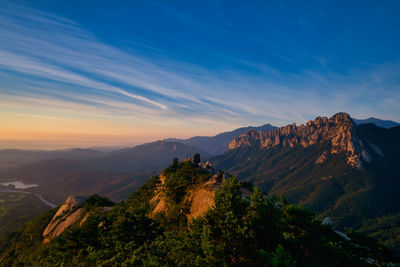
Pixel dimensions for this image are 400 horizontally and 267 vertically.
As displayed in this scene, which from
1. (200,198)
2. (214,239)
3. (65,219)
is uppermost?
(214,239)

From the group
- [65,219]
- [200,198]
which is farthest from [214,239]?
Answer: [65,219]

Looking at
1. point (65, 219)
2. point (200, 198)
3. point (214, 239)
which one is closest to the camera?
point (214, 239)

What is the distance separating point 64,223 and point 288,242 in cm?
5685

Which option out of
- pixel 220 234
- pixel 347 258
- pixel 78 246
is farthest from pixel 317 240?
pixel 78 246

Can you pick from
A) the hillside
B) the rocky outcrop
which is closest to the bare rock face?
the rocky outcrop

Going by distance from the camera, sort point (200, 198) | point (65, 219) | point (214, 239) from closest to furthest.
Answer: point (214, 239), point (200, 198), point (65, 219)

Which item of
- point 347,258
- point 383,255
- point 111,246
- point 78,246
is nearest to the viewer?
point 111,246

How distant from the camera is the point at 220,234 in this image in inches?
655

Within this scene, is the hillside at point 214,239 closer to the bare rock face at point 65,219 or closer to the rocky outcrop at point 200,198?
the rocky outcrop at point 200,198

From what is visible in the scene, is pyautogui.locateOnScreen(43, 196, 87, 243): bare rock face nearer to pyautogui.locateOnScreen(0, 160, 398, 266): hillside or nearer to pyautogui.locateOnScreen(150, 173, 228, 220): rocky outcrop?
pyautogui.locateOnScreen(150, 173, 228, 220): rocky outcrop

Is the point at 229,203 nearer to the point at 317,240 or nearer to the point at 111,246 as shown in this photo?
the point at 111,246

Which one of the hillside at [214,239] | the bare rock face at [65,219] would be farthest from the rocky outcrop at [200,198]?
the bare rock face at [65,219]

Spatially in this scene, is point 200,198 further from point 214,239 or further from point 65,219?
point 65,219

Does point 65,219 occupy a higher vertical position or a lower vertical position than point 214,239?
lower
